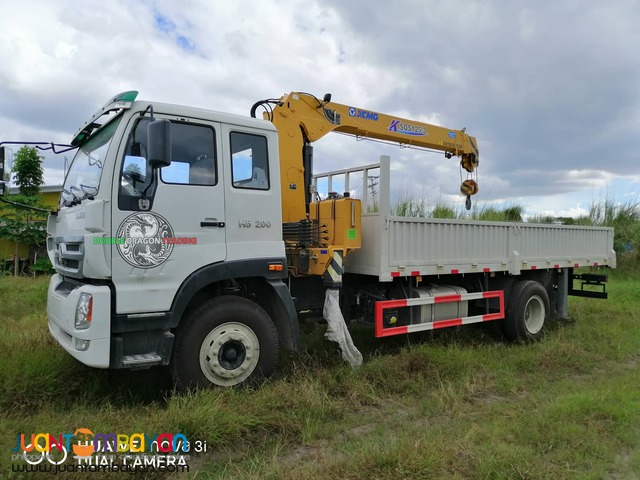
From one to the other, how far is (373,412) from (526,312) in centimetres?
401

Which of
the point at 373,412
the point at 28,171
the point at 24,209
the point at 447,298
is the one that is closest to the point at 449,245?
the point at 447,298

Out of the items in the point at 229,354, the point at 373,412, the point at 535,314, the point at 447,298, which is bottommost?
the point at 373,412

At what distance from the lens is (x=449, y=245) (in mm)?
6113

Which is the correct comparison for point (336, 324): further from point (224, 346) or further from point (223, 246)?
point (223, 246)

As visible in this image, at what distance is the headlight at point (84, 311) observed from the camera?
149 inches

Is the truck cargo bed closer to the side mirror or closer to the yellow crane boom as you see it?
the yellow crane boom

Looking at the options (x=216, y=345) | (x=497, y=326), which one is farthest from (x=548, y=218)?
(x=216, y=345)

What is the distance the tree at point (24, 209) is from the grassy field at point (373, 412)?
8506 mm

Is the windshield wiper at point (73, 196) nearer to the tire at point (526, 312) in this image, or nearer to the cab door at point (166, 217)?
the cab door at point (166, 217)

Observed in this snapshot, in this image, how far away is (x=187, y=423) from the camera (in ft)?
11.7

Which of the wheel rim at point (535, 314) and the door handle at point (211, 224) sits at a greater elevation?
the door handle at point (211, 224)

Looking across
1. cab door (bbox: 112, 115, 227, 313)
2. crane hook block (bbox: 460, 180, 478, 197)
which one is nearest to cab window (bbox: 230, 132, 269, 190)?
cab door (bbox: 112, 115, 227, 313)

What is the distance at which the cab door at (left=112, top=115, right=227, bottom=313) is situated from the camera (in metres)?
3.97

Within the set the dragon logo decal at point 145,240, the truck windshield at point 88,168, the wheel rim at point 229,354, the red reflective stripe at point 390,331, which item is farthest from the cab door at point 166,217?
the red reflective stripe at point 390,331
